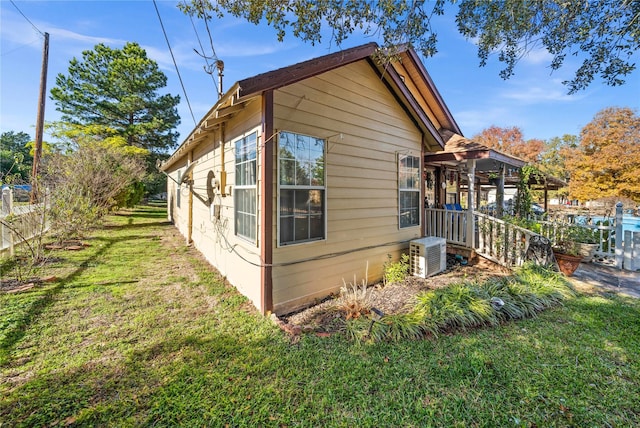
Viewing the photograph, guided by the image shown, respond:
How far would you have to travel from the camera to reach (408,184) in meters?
6.23

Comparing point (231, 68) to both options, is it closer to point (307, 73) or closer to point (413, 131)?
point (307, 73)

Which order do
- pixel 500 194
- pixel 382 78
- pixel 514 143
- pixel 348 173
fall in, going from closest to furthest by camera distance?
pixel 348 173, pixel 382 78, pixel 500 194, pixel 514 143

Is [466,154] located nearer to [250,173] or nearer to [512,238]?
[512,238]

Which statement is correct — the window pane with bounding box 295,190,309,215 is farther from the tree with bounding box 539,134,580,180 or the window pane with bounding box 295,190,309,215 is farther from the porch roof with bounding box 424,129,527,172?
the tree with bounding box 539,134,580,180

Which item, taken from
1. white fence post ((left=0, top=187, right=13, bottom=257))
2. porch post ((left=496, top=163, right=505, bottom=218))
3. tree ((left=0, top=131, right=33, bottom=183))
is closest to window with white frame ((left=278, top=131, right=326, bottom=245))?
tree ((left=0, top=131, right=33, bottom=183))

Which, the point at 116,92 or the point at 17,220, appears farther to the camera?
the point at 116,92

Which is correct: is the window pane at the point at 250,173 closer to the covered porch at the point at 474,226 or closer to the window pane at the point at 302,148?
the window pane at the point at 302,148

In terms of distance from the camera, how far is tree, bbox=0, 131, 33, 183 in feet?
16.5

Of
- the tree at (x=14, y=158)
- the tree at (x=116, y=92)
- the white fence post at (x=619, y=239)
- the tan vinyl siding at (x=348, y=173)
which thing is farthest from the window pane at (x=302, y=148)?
the tree at (x=116, y=92)

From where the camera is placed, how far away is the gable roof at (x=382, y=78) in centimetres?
344

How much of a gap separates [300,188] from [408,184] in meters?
3.21

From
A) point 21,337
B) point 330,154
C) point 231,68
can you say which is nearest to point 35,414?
point 21,337

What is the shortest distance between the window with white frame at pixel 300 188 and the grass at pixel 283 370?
57.8 inches

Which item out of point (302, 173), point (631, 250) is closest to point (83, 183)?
point (302, 173)
